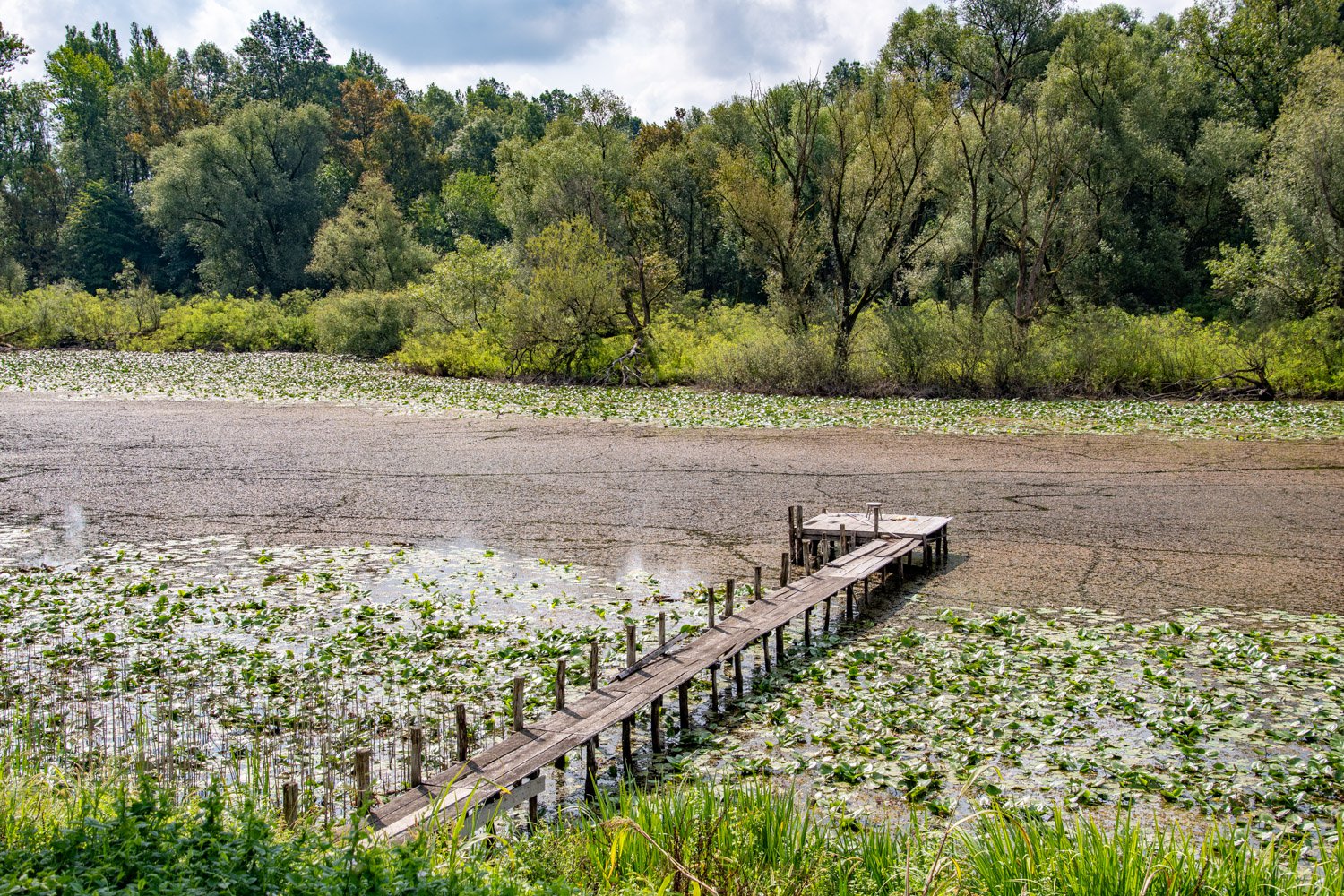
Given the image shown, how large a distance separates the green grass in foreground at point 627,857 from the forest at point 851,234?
26.3 meters

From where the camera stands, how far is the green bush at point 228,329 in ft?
178

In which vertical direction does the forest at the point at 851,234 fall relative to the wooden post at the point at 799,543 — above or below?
above

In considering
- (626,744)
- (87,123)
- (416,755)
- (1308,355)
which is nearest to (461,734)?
(416,755)

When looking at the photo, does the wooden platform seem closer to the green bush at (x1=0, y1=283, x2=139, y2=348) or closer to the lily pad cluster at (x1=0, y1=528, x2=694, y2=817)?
the lily pad cluster at (x1=0, y1=528, x2=694, y2=817)

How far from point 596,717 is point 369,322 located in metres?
44.5

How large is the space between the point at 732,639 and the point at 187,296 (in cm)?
7030

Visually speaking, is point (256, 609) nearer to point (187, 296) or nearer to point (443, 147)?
point (187, 296)

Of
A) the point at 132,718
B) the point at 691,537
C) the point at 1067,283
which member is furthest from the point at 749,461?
the point at 1067,283

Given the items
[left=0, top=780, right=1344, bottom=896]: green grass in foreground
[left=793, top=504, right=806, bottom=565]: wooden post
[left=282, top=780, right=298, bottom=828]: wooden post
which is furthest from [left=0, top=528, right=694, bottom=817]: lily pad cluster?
[left=793, top=504, right=806, bottom=565]: wooden post

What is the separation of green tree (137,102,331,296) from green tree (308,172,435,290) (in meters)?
9.18

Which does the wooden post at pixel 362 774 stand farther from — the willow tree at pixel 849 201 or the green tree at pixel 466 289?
the green tree at pixel 466 289

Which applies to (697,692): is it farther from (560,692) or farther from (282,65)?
(282,65)

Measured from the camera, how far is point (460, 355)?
4038 cm

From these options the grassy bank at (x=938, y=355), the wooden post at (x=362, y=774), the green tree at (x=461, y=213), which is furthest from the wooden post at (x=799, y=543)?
the green tree at (x=461, y=213)
